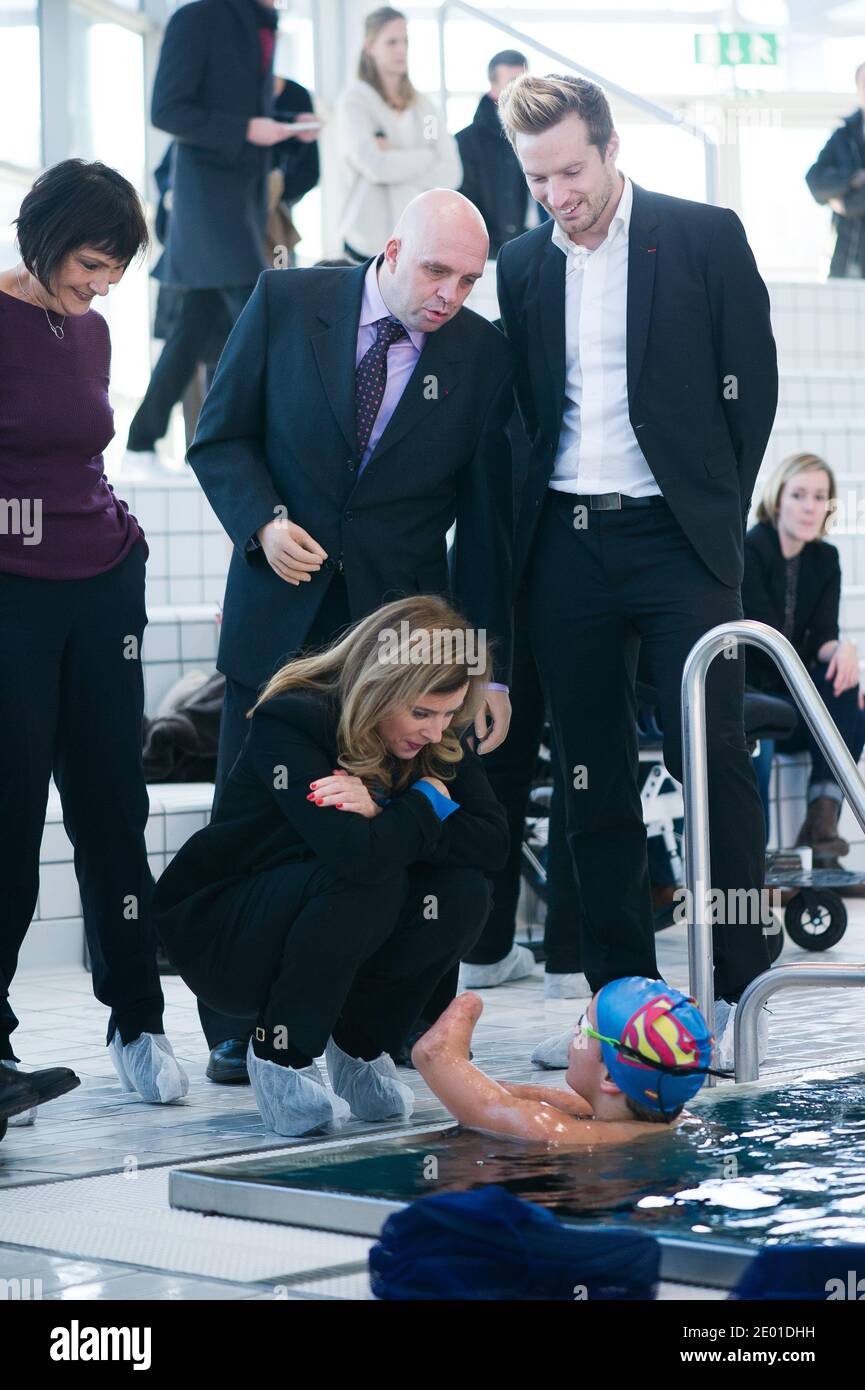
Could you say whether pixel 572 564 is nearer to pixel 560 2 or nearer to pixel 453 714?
pixel 453 714

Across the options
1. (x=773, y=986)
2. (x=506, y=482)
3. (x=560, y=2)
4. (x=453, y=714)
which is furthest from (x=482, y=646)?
(x=560, y=2)

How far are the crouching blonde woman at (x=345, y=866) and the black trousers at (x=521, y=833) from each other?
103 cm

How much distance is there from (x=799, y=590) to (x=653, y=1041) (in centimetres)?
342

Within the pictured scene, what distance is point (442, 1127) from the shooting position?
113 inches

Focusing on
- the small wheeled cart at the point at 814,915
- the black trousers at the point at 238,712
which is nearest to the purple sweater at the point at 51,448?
the black trousers at the point at 238,712

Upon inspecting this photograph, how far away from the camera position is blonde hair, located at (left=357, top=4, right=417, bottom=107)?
6.78 meters

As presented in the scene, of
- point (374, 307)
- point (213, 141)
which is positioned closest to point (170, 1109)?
point (374, 307)

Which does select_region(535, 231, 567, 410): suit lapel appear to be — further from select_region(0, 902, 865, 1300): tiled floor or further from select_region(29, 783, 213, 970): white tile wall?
select_region(29, 783, 213, 970): white tile wall

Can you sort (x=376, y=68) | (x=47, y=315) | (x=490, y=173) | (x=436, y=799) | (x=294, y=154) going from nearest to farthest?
1. (x=436, y=799)
2. (x=47, y=315)
3. (x=294, y=154)
4. (x=376, y=68)
5. (x=490, y=173)

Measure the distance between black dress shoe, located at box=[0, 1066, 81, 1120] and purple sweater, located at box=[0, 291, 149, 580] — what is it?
32.2 inches

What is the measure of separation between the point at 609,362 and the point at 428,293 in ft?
1.26

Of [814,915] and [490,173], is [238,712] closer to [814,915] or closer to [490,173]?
[814,915]

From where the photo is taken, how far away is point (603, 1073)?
9.11 feet

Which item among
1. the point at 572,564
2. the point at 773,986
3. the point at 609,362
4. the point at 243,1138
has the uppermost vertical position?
the point at 609,362
